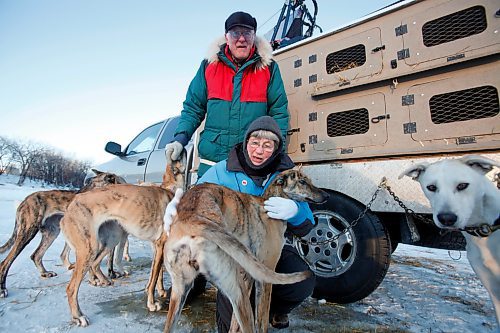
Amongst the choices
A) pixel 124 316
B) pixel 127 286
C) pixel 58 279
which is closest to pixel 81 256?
pixel 124 316

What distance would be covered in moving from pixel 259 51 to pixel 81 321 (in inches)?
130

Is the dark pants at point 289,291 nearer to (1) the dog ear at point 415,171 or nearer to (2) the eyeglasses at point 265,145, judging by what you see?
(2) the eyeglasses at point 265,145

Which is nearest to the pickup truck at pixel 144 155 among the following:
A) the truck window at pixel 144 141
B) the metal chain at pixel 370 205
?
the truck window at pixel 144 141

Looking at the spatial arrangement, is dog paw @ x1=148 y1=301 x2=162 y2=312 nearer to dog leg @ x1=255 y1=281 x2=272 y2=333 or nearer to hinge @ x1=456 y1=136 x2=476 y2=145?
dog leg @ x1=255 y1=281 x2=272 y2=333

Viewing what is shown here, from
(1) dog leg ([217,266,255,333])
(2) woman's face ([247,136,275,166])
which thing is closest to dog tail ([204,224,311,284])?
(1) dog leg ([217,266,255,333])

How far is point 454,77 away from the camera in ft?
7.88

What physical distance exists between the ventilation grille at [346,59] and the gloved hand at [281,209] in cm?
185

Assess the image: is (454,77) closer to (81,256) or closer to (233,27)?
(233,27)

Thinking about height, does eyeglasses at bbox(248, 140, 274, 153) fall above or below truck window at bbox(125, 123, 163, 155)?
below

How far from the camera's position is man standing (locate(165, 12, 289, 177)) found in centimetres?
311

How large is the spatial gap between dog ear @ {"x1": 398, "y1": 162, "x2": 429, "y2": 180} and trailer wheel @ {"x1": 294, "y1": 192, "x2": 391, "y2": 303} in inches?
24.5

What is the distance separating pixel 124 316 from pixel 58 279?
164cm

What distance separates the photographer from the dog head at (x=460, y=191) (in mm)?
1928

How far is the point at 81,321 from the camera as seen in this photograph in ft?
7.60
